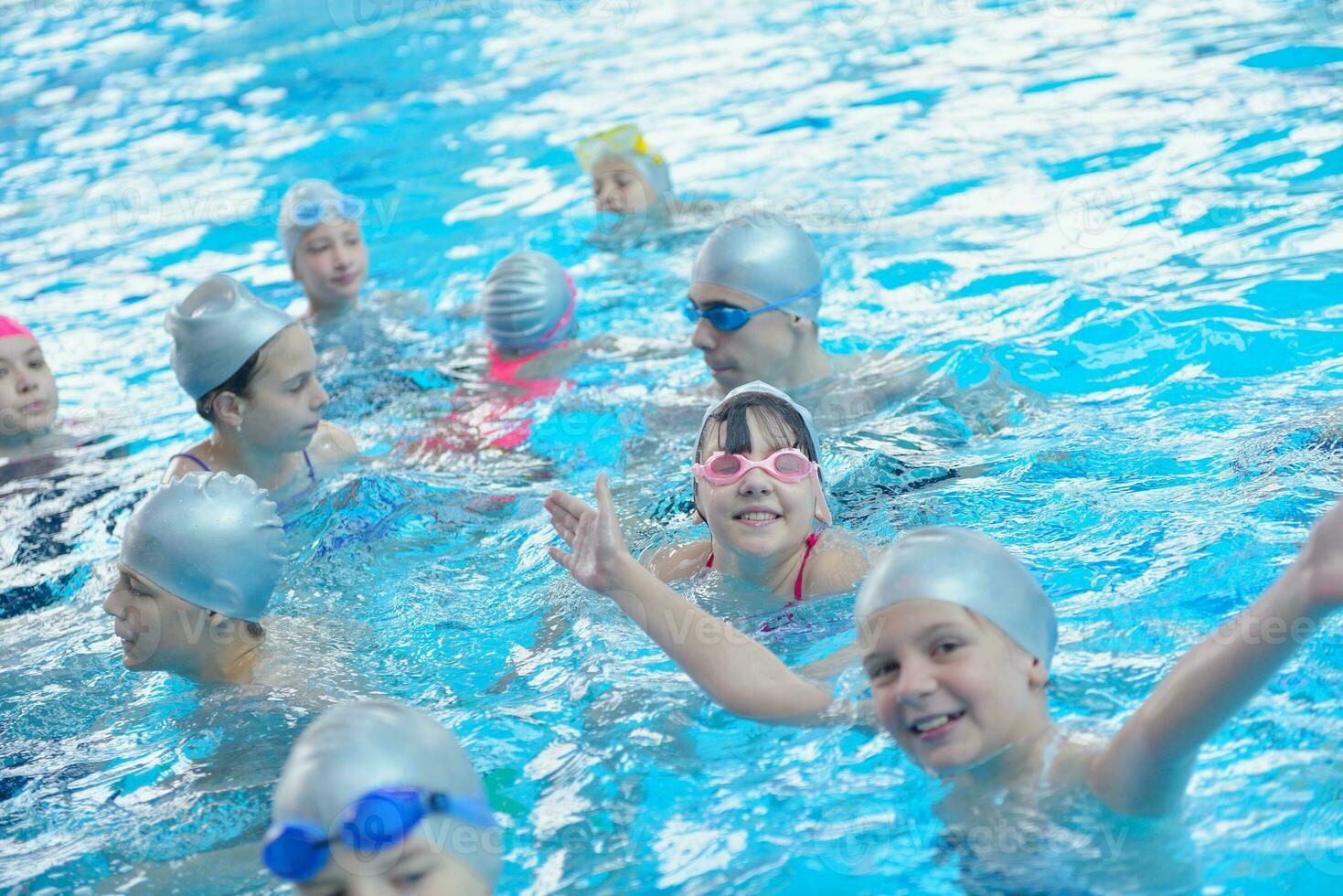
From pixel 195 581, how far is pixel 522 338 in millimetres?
3147

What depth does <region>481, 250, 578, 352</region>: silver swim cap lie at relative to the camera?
6.82 m

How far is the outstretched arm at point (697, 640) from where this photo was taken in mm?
3330

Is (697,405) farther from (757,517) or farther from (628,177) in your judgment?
(628,177)

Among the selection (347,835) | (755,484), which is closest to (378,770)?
(347,835)

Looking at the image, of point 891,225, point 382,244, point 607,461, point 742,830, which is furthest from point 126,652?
point 382,244

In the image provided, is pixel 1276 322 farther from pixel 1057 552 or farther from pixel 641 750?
pixel 641 750

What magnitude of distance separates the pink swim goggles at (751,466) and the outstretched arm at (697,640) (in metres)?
0.67

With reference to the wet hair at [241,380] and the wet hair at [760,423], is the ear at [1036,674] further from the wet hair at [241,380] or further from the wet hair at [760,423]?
the wet hair at [241,380]

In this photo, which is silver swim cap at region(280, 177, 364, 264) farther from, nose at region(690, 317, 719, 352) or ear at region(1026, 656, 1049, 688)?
ear at region(1026, 656, 1049, 688)

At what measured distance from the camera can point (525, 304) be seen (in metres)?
6.82

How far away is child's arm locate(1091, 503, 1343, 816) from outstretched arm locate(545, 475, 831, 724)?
0.82m

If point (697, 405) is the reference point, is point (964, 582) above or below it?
above

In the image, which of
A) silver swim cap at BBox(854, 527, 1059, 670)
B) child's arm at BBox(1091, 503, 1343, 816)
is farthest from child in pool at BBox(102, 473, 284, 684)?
child's arm at BBox(1091, 503, 1343, 816)

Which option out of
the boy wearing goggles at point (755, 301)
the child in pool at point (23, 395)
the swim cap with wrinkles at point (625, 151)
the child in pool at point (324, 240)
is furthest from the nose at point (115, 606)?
the swim cap with wrinkles at point (625, 151)
